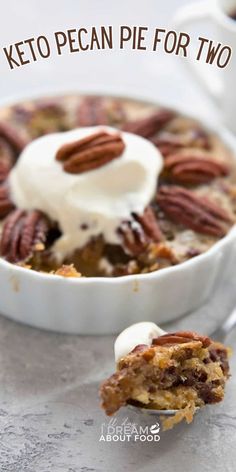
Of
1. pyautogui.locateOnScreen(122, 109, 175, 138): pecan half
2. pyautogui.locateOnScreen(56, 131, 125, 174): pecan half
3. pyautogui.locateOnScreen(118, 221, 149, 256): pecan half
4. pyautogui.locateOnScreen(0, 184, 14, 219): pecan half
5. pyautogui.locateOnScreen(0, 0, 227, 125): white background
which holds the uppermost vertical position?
pyautogui.locateOnScreen(56, 131, 125, 174): pecan half

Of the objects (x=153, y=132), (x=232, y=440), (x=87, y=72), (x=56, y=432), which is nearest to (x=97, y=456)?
(x=56, y=432)

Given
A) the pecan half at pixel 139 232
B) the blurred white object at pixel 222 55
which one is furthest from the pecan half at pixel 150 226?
the blurred white object at pixel 222 55

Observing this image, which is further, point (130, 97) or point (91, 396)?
point (130, 97)

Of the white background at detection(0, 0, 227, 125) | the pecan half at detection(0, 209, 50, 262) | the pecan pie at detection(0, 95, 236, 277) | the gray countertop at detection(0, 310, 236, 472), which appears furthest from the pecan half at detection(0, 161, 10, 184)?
the white background at detection(0, 0, 227, 125)

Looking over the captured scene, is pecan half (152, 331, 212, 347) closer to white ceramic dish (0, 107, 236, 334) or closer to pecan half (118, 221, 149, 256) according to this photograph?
white ceramic dish (0, 107, 236, 334)

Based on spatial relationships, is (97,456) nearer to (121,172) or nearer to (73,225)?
(73,225)

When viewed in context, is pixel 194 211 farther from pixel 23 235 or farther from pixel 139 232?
pixel 23 235
